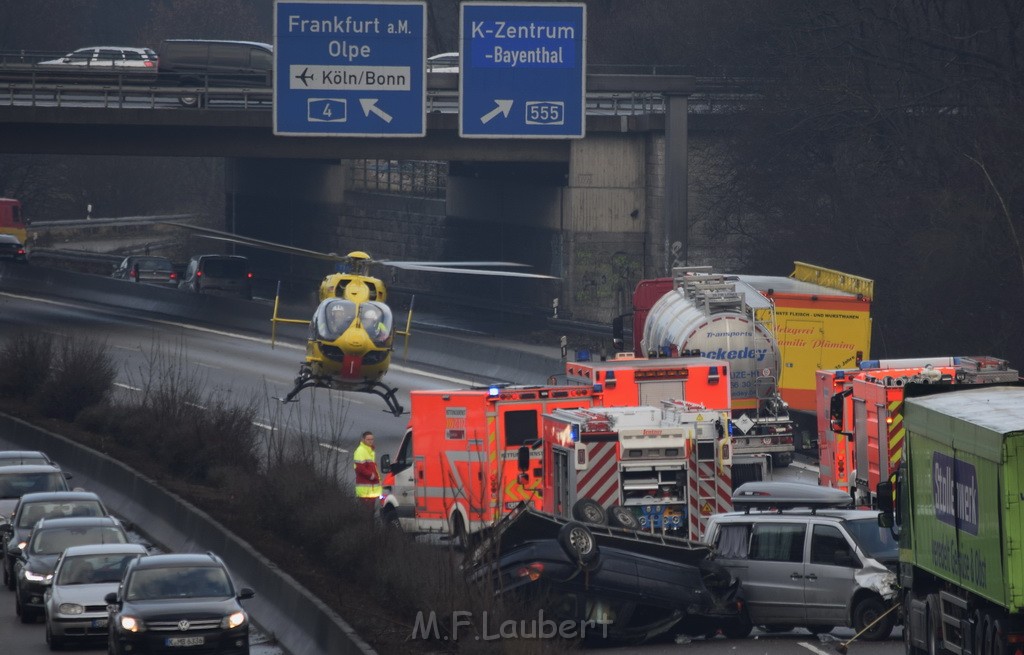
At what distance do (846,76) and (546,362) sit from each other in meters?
14.7

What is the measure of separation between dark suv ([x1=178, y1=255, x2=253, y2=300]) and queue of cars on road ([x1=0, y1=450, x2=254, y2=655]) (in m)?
34.9

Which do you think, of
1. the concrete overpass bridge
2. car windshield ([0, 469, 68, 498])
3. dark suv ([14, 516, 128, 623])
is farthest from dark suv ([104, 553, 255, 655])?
the concrete overpass bridge

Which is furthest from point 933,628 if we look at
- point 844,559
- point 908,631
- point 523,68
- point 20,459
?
point 523,68

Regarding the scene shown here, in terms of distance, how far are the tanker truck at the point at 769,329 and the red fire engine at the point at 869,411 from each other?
3.78 m

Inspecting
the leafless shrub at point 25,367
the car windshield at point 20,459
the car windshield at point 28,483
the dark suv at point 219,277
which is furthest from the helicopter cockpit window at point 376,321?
the dark suv at point 219,277

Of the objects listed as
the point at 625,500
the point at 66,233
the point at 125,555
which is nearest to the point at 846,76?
the point at 625,500

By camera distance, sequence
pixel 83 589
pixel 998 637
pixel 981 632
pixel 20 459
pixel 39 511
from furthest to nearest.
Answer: pixel 20 459 → pixel 39 511 → pixel 83 589 → pixel 981 632 → pixel 998 637

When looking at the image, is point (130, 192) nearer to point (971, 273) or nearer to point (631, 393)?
point (971, 273)

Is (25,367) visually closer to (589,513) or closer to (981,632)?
(589,513)

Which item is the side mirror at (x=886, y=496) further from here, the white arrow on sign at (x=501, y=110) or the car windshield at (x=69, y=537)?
the white arrow on sign at (x=501, y=110)

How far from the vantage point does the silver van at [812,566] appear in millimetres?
17797

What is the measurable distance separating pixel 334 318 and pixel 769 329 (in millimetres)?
8358

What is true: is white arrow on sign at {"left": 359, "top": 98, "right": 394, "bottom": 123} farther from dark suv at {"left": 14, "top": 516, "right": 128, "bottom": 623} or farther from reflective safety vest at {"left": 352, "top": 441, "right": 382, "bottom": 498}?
dark suv at {"left": 14, "top": 516, "right": 128, "bottom": 623}

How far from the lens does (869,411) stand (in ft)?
77.7
